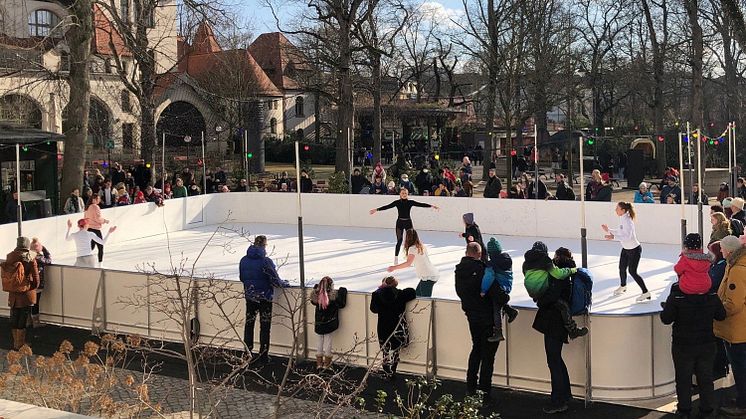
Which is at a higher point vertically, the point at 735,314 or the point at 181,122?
the point at 181,122

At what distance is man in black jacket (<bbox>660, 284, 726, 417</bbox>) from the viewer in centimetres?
874

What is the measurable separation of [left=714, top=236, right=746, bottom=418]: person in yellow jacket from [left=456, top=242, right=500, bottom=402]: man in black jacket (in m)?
2.16

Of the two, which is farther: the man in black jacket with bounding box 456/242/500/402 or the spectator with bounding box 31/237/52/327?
the spectator with bounding box 31/237/52/327

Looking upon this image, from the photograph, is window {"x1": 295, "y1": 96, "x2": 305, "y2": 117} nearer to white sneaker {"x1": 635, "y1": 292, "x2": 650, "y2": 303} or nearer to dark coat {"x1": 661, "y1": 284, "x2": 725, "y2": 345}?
white sneaker {"x1": 635, "y1": 292, "x2": 650, "y2": 303}

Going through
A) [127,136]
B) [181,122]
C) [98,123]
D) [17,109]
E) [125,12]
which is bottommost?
[127,136]

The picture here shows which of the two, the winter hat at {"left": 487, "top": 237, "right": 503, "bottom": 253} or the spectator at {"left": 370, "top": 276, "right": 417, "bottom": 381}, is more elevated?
the winter hat at {"left": 487, "top": 237, "right": 503, "bottom": 253}

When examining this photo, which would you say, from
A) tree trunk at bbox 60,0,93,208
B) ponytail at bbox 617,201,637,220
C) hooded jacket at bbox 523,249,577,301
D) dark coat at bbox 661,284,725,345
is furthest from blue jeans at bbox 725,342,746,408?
tree trunk at bbox 60,0,93,208

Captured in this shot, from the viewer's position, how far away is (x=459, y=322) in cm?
1027

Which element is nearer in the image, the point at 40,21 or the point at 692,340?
the point at 692,340

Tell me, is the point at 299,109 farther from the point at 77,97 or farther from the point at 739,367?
the point at 739,367

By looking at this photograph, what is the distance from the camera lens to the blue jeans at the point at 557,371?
927 centimetres

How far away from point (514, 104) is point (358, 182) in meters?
16.6

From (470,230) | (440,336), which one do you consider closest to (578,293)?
(440,336)

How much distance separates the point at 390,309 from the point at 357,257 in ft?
28.7
